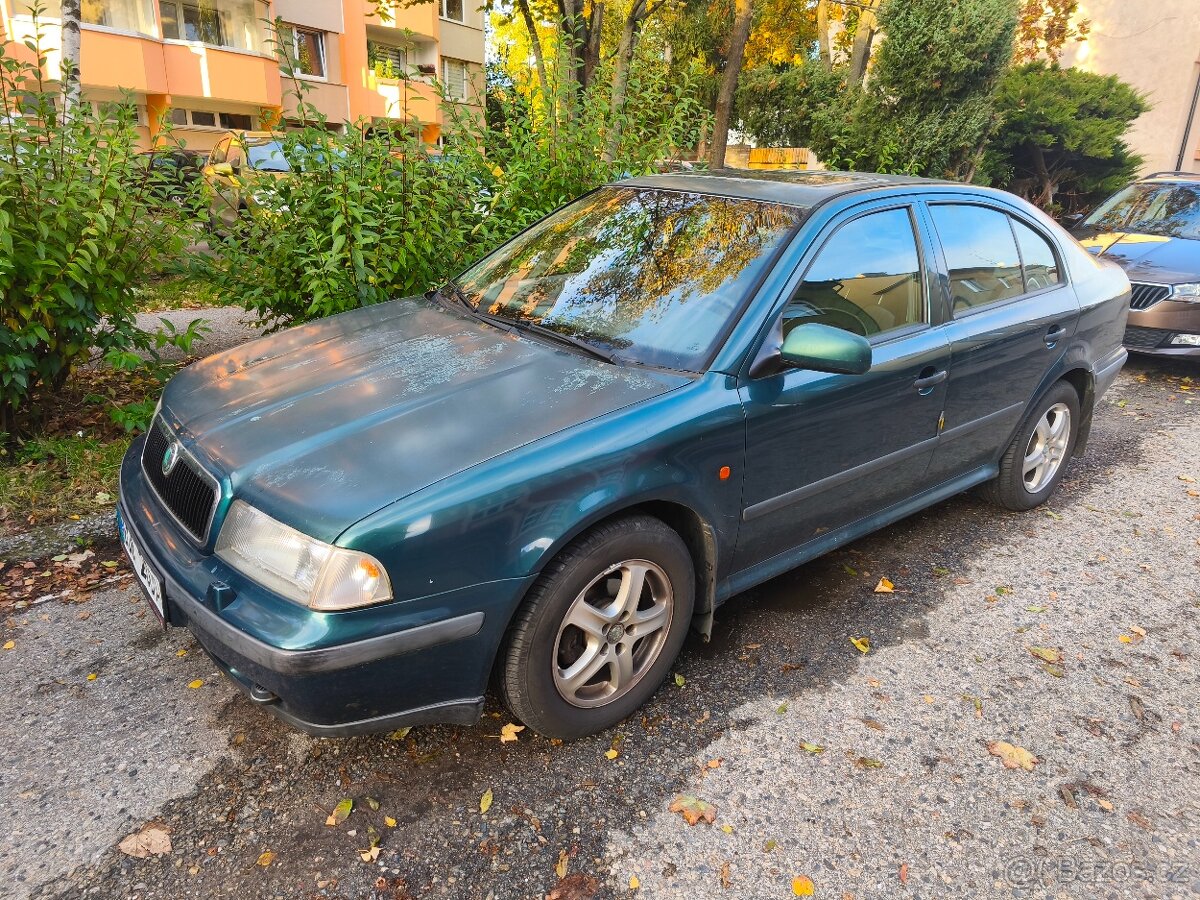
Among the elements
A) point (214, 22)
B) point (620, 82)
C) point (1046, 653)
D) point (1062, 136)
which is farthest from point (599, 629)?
point (214, 22)

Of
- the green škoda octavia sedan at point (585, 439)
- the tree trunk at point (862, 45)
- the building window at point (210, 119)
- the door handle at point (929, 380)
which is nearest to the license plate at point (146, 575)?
the green škoda octavia sedan at point (585, 439)

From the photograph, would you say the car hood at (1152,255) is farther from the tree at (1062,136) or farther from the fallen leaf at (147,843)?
the tree at (1062,136)

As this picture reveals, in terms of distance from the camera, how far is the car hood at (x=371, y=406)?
2.20 metres

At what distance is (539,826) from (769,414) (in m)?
1.44

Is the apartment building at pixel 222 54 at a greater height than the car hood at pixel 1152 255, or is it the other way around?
the apartment building at pixel 222 54

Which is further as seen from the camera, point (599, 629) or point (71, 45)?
point (71, 45)

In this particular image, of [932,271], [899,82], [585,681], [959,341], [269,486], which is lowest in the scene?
[585,681]

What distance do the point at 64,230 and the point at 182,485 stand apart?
200 centimetres

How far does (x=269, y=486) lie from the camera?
2.23 m

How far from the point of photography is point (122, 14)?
20016mm

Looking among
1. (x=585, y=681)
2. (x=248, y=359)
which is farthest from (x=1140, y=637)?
(x=248, y=359)

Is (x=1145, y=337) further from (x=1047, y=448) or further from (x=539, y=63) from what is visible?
(x=539, y=63)

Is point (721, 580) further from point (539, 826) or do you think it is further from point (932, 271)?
point (932, 271)

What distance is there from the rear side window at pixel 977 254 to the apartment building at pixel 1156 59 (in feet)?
72.0
